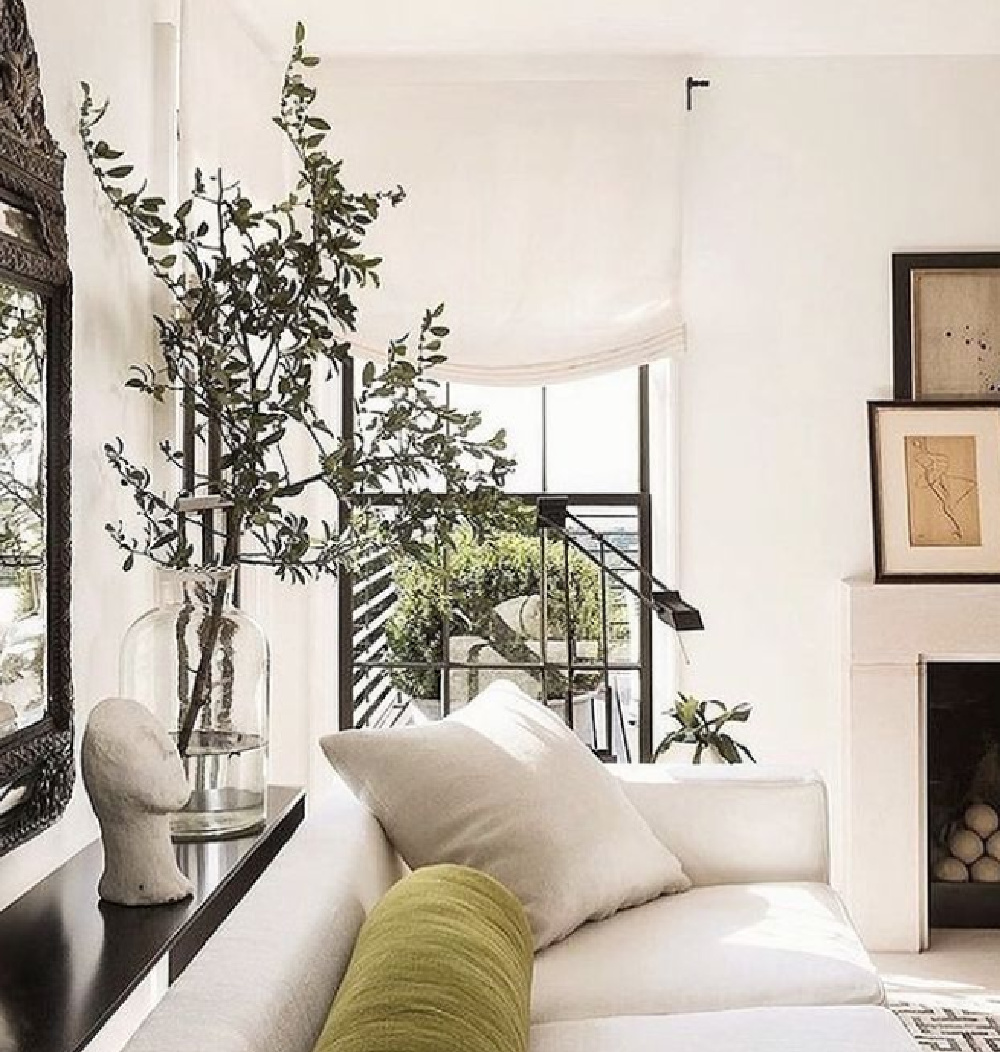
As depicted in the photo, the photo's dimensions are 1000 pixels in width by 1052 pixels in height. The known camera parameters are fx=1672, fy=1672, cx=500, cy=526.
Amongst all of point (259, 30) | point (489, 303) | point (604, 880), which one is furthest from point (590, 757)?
point (259, 30)

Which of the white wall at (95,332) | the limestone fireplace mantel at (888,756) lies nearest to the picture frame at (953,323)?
the limestone fireplace mantel at (888,756)

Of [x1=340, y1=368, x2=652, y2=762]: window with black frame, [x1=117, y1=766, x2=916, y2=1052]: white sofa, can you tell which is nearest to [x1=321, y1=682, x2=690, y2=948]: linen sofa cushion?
[x1=117, y1=766, x2=916, y2=1052]: white sofa

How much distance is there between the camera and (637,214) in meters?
4.80

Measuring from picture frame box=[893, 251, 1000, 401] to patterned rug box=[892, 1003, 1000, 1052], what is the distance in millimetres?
1703

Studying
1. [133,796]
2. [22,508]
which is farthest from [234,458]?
[133,796]

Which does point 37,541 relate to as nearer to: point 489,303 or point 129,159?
point 129,159

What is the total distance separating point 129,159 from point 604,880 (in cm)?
167

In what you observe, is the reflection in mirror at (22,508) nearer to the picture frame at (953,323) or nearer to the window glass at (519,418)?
the window glass at (519,418)

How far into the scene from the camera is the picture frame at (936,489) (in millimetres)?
4699

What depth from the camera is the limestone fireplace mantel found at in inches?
181

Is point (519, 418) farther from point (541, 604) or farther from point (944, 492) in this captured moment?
point (944, 492)

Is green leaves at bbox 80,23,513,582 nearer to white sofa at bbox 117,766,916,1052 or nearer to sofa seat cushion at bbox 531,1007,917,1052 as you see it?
white sofa at bbox 117,766,916,1052

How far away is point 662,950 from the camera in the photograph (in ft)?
9.20

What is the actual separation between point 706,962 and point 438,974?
3.48 feet
